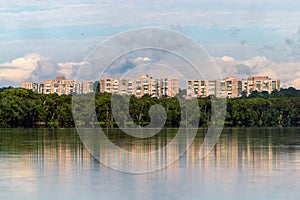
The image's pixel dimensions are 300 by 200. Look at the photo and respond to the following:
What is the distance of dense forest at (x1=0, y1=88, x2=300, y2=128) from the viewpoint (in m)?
83.4

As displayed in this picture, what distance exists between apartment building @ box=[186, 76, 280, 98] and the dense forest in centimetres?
1591

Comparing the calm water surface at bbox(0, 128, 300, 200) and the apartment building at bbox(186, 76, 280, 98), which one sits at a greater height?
the apartment building at bbox(186, 76, 280, 98)

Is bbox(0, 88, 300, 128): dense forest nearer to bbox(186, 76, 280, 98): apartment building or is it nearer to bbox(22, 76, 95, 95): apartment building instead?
bbox(186, 76, 280, 98): apartment building

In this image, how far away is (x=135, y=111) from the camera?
88500 mm

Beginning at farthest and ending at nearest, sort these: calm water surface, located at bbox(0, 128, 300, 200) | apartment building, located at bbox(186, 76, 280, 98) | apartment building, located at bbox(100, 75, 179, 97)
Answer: apartment building, located at bbox(186, 76, 280, 98), apartment building, located at bbox(100, 75, 179, 97), calm water surface, located at bbox(0, 128, 300, 200)

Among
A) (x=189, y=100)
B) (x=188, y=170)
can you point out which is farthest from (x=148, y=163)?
(x=189, y=100)

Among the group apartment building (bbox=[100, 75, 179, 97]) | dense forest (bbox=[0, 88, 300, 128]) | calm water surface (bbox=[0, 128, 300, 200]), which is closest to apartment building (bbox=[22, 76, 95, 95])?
apartment building (bbox=[100, 75, 179, 97])

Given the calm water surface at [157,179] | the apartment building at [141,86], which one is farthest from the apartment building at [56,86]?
the calm water surface at [157,179]

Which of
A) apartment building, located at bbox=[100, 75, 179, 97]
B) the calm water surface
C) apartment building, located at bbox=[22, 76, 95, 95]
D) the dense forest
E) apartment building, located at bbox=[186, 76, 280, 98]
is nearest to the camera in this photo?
the calm water surface

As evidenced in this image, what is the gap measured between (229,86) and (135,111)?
184 ft

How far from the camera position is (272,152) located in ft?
86.8

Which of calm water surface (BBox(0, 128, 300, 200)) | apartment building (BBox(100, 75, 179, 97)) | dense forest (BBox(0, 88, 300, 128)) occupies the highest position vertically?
apartment building (BBox(100, 75, 179, 97))

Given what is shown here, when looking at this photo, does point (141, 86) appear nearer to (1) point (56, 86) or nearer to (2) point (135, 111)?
(2) point (135, 111)

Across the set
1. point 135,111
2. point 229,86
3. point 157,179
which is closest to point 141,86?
point 135,111
